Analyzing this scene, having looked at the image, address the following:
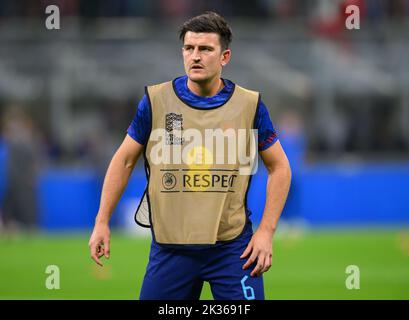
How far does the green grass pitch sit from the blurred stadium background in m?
0.26

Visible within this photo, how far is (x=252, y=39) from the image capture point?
25062mm

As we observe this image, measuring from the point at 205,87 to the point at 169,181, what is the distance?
0.67 metres

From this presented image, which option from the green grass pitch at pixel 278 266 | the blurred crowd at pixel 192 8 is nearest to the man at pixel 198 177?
the green grass pitch at pixel 278 266

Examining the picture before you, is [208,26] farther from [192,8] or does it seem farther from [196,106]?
[192,8]

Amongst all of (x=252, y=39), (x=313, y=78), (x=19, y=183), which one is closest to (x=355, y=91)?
A: (x=313, y=78)

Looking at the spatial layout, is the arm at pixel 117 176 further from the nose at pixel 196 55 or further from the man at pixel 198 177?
the nose at pixel 196 55

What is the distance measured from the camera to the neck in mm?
6930

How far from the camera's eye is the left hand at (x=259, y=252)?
6.75m

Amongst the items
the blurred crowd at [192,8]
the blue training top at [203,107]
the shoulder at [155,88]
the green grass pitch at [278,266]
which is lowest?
the green grass pitch at [278,266]

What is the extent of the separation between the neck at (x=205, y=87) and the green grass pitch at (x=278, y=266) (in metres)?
5.48

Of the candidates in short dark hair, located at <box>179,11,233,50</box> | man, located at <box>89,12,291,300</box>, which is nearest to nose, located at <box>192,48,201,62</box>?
man, located at <box>89,12,291,300</box>

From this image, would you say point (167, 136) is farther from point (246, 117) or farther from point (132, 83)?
point (132, 83)

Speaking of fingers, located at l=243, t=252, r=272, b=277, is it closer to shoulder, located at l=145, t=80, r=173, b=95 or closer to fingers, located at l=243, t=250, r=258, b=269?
fingers, located at l=243, t=250, r=258, b=269

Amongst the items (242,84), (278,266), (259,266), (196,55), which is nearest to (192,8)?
(242,84)
